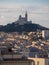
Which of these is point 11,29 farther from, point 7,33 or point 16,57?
point 16,57

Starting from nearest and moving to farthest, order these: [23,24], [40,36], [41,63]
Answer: [41,63]
[40,36]
[23,24]

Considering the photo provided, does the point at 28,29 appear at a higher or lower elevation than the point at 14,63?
lower

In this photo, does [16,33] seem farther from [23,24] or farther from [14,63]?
[14,63]

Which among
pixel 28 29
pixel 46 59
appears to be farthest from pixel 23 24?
pixel 46 59

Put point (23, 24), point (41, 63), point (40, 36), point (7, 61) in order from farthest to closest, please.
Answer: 1. point (23, 24)
2. point (40, 36)
3. point (41, 63)
4. point (7, 61)

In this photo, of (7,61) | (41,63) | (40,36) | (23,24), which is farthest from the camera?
(23,24)

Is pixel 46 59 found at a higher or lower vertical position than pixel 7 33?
higher

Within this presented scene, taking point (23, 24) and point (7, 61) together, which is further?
point (23, 24)

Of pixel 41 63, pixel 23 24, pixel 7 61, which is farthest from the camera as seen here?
pixel 23 24

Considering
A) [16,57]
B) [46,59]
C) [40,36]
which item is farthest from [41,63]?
[40,36]
